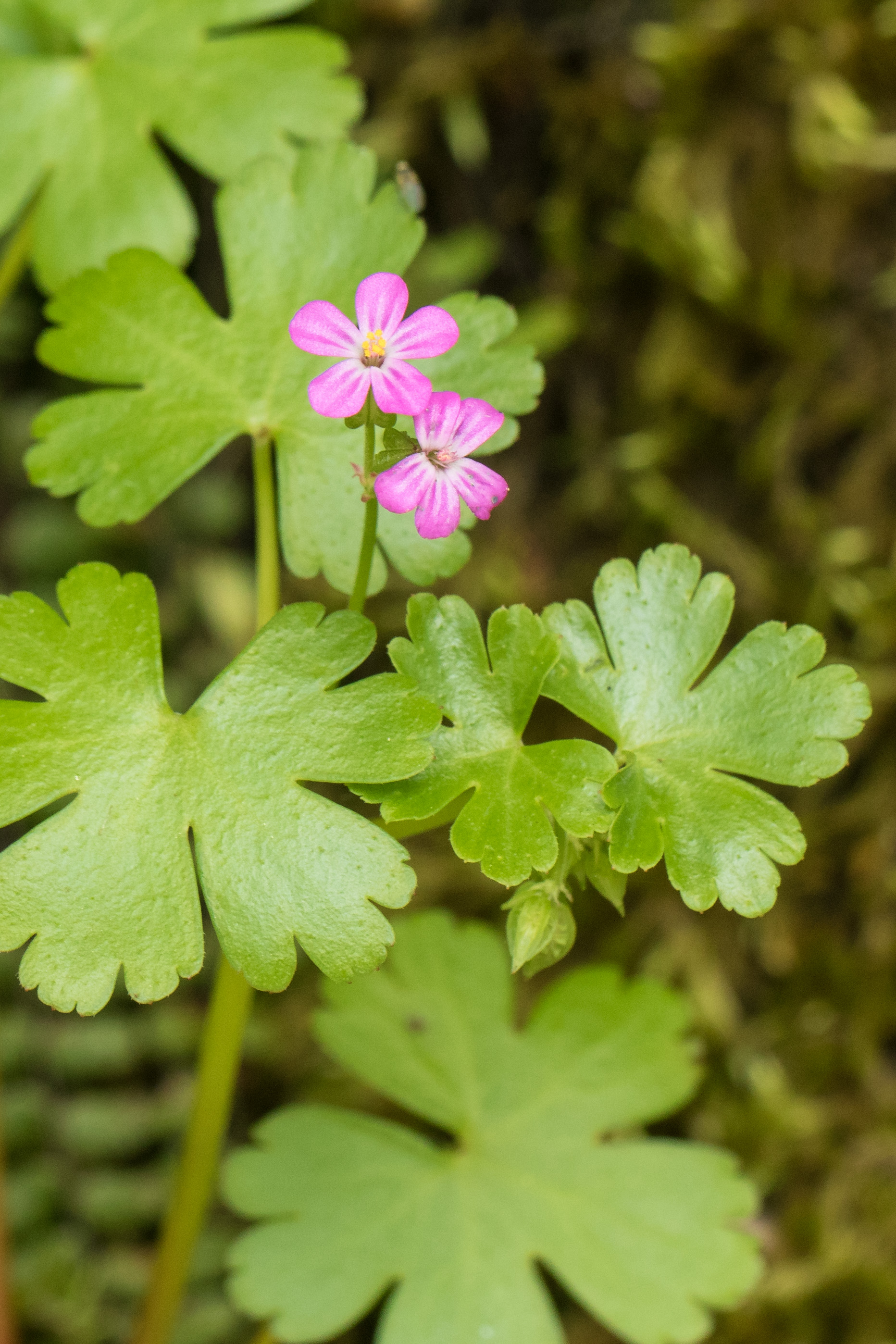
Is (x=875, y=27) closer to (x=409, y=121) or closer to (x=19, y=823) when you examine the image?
(x=409, y=121)

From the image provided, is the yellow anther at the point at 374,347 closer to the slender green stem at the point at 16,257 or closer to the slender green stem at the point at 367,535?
the slender green stem at the point at 367,535

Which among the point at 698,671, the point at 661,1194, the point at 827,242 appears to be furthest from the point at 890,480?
the point at 661,1194

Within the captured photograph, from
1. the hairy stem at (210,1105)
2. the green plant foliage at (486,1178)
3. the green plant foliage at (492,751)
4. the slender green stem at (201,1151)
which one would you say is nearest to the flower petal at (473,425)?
the green plant foliage at (492,751)

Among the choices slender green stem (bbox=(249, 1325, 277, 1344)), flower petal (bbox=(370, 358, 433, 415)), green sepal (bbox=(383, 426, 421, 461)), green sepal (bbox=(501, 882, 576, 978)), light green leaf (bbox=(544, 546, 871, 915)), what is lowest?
slender green stem (bbox=(249, 1325, 277, 1344))

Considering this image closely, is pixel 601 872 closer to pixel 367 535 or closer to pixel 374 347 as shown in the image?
pixel 367 535

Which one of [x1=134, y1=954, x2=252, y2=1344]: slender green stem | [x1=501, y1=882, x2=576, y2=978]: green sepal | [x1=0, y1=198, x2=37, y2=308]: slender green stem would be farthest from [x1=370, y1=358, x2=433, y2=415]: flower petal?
[x1=0, y1=198, x2=37, y2=308]: slender green stem

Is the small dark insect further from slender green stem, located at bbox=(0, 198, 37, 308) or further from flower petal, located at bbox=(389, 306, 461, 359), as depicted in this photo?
slender green stem, located at bbox=(0, 198, 37, 308)

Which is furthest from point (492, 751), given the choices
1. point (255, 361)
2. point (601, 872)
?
point (255, 361)
